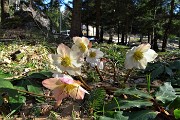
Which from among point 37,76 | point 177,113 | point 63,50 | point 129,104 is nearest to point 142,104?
point 129,104

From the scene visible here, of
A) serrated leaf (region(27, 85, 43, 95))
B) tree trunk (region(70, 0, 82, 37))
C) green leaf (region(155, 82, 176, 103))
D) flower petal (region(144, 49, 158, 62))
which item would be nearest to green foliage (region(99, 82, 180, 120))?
green leaf (region(155, 82, 176, 103))

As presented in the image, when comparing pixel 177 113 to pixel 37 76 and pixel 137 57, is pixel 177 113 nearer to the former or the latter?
pixel 137 57

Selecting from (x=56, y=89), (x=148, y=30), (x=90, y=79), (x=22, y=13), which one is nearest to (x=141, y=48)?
(x=56, y=89)

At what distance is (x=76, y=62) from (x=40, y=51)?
2.71 meters

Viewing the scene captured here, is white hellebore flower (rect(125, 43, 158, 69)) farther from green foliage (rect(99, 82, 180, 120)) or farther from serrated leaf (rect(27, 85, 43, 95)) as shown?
serrated leaf (rect(27, 85, 43, 95))

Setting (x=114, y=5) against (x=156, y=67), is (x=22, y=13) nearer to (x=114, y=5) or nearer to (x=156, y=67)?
(x=156, y=67)

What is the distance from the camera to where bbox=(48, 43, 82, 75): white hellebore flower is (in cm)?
205

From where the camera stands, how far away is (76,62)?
2070 millimetres

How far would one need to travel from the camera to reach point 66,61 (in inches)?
80.9

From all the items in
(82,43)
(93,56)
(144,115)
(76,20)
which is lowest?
(144,115)

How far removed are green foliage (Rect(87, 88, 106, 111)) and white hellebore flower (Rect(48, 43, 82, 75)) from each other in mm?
244

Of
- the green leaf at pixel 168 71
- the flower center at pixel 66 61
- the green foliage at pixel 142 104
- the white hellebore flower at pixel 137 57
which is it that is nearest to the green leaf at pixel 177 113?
the green foliage at pixel 142 104

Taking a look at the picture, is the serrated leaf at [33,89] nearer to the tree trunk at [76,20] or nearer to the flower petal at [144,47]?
the flower petal at [144,47]

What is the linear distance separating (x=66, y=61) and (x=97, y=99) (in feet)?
1.18
